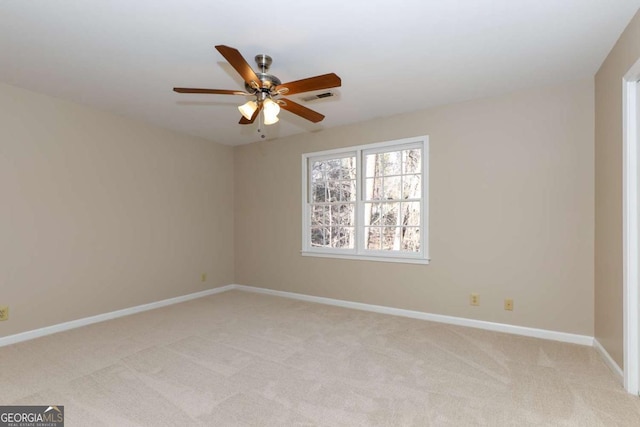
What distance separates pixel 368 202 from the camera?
14.2ft

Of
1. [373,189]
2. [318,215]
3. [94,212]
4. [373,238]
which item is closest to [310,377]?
[373,238]

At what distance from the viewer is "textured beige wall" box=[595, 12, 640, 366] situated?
2320 millimetres

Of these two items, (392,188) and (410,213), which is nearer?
(410,213)

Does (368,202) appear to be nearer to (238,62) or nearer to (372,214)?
(372,214)

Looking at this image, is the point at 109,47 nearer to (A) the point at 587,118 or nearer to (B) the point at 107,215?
(B) the point at 107,215

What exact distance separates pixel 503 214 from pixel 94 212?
14.8 feet

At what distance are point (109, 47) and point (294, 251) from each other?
3.26 metres

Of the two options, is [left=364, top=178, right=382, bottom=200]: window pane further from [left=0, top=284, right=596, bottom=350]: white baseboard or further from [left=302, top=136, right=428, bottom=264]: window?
[left=0, top=284, right=596, bottom=350]: white baseboard

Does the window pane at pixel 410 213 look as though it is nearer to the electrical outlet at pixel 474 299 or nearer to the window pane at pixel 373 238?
the window pane at pixel 373 238

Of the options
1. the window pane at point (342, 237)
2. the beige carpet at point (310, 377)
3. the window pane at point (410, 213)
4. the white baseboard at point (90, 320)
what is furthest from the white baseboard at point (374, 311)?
the window pane at point (410, 213)

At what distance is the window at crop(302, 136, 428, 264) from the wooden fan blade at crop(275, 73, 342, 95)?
78.0 inches

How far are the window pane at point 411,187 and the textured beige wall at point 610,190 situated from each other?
1.64 metres

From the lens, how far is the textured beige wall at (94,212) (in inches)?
126

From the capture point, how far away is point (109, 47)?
2475 millimetres
